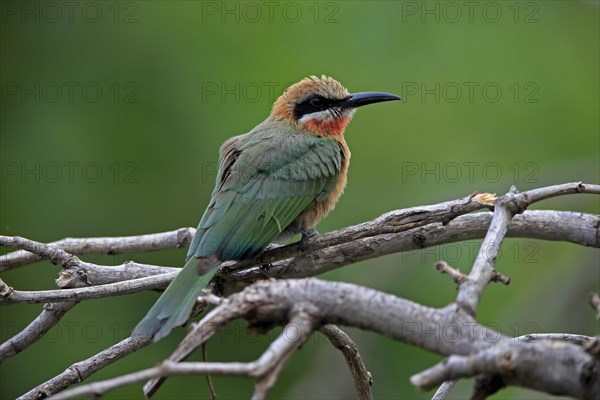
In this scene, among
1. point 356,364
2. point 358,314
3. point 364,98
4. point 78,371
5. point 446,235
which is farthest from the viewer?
point 364,98

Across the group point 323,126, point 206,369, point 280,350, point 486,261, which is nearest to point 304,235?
point 323,126

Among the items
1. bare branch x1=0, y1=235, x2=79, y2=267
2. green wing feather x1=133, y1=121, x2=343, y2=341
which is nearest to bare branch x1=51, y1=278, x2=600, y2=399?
green wing feather x1=133, y1=121, x2=343, y2=341

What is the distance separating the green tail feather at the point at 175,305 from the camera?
269 cm

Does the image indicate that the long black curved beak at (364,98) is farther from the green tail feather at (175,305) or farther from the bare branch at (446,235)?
the green tail feather at (175,305)

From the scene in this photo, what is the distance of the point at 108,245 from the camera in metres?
3.66

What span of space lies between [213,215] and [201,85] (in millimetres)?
2248

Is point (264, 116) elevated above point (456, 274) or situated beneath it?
elevated above

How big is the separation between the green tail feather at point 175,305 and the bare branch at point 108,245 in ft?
2.42

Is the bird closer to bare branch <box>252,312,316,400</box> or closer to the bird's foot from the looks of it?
the bird's foot

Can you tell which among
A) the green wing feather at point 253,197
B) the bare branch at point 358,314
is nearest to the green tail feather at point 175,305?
the green wing feather at point 253,197

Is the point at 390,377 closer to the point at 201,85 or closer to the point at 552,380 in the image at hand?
the point at 201,85

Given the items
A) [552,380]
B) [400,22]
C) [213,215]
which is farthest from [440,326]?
[400,22]

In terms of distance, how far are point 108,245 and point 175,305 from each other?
100 centimetres

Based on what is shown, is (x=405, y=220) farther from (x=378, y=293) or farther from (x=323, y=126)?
(x=323, y=126)
